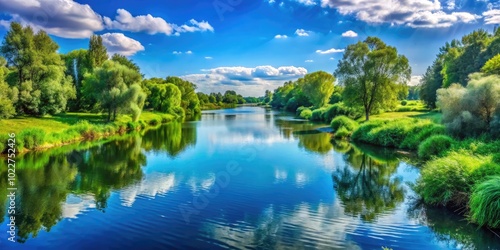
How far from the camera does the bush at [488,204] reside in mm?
10292

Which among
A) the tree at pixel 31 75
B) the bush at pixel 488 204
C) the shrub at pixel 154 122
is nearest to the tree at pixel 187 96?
the shrub at pixel 154 122

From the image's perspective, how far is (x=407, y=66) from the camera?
39.4 m

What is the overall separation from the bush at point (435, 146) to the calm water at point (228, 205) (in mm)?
1375

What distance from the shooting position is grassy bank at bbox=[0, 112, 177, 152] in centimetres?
2694

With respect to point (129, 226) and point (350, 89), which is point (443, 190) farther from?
point (350, 89)

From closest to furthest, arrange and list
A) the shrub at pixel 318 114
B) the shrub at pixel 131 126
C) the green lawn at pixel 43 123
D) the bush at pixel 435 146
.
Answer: the bush at pixel 435 146 < the green lawn at pixel 43 123 < the shrub at pixel 131 126 < the shrub at pixel 318 114

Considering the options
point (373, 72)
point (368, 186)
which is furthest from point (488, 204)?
point (373, 72)

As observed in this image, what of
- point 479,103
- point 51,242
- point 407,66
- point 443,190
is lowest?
point 51,242

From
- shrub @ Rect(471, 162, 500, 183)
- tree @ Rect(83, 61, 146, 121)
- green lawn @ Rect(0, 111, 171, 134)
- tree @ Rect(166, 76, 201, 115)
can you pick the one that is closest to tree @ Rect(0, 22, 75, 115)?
green lawn @ Rect(0, 111, 171, 134)

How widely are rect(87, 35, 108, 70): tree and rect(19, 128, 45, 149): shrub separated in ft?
102

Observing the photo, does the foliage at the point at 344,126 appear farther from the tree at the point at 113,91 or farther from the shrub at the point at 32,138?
the shrub at the point at 32,138

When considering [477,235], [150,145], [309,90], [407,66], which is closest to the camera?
[477,235]

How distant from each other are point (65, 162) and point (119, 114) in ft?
81.1

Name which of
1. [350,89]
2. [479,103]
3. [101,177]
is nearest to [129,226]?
[101,177]
